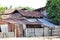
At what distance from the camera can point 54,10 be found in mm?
27500

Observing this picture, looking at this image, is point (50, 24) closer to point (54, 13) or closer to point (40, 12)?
point (54, 13)

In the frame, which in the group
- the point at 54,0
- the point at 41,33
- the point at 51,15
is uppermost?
the point at 54,0

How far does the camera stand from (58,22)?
27688mm

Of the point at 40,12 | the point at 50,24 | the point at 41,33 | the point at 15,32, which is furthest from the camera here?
the point at 40,12

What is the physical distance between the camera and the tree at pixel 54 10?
26.9 m

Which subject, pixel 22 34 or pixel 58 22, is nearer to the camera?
pixel 22 34

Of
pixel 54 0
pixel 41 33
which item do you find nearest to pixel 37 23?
pixel 41 33

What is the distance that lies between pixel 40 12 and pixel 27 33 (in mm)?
8362

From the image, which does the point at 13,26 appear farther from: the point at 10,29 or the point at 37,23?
the point at 37,23

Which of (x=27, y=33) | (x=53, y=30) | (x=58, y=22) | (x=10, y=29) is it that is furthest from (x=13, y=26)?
(x=58, y=22)

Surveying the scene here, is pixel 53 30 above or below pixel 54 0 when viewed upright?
below

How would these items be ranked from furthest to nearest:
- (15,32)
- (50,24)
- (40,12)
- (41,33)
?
(40,12) → (50,24) → (41,33) → (15,32)

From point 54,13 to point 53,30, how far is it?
340 centimetres

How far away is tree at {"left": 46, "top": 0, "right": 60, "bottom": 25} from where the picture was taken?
26938 millimetres
